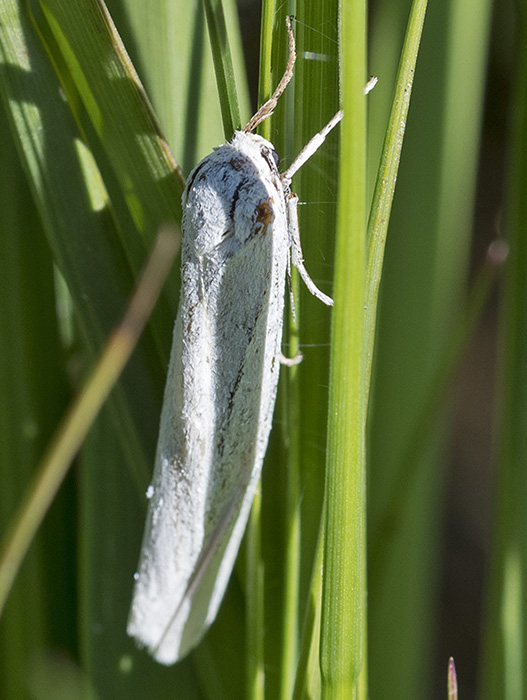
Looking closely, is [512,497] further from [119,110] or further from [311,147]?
[119,110]

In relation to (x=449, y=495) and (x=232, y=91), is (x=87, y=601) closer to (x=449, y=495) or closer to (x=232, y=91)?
(x=232, y=91)

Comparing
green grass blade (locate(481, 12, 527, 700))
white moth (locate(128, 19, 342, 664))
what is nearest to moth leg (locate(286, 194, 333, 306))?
white moth (locate(128, 19, 342, 664))

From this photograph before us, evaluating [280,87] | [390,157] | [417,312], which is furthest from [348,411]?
[417,312]

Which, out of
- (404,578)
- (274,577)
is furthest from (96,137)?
(404,578)

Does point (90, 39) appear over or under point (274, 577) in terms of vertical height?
over

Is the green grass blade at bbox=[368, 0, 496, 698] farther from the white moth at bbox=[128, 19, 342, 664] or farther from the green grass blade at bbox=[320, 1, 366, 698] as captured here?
the green grass blade at bbox=[320, 1, 366, 698]
